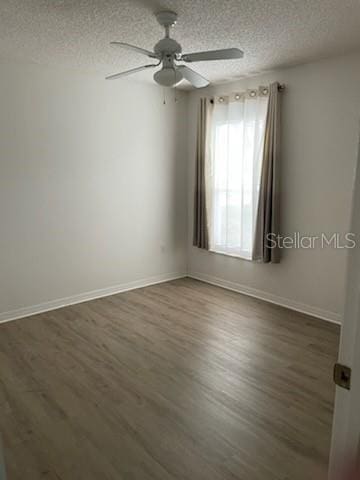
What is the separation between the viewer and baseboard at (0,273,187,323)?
12.6ft

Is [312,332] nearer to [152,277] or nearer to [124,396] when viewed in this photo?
[124,396]

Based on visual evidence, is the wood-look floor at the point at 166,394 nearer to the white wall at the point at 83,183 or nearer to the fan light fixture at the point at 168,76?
the white wall at the point at 83,183

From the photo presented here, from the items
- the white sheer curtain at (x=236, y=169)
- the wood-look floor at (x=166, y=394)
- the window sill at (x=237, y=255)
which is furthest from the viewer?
the window sill at (x=237, y=255)

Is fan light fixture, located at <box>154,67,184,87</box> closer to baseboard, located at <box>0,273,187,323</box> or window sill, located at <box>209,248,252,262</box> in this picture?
window sill, located at <box>209,248,252,262</box>

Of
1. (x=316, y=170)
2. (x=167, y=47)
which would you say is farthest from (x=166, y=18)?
(x=316, y=170)

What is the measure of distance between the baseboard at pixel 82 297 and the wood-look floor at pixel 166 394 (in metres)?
0.14

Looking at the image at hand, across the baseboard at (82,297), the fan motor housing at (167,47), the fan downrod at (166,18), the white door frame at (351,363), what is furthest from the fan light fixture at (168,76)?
the baseboard at (82,297)

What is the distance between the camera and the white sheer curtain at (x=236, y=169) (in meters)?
4.11

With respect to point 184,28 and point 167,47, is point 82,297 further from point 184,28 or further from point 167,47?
point 184,28

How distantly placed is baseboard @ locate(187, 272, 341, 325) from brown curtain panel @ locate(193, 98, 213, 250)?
0.49m

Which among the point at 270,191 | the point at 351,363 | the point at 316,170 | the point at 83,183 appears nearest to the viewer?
the point at 351,363

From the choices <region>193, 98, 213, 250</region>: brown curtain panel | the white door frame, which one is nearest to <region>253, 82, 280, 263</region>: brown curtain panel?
<region>193, 98, 213, 250</region>: brown curtain panel

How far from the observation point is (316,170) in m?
3.70

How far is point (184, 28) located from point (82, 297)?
3.04 m
